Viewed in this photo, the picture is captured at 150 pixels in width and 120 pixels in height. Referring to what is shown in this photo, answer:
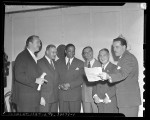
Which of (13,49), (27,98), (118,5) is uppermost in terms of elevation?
(118,5)

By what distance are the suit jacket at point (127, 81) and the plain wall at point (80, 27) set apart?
0.21 feet

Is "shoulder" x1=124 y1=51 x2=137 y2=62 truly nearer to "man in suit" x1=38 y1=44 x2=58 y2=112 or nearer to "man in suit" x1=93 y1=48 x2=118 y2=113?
"man in suit" x1=93 y1=48 x2=118 y2=113

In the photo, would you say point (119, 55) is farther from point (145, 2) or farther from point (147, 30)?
point (145, 2)

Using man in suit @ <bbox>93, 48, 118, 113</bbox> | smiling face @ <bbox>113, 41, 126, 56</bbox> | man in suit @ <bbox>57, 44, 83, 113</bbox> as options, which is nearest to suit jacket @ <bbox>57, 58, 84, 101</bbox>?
man in suit @ <bbox>57, 44, 83, 113</bbox>

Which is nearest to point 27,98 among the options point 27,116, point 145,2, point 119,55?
point 27,116

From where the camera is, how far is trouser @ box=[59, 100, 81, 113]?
295 cm

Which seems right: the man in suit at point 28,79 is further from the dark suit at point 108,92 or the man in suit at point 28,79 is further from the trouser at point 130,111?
the trouser at point 130,111

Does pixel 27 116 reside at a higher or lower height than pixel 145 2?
lower

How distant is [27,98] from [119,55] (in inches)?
46.8

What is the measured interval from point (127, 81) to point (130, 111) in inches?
13.7

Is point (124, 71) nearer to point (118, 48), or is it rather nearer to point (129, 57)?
point (129, 57)

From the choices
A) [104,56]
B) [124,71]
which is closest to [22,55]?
[104,56]

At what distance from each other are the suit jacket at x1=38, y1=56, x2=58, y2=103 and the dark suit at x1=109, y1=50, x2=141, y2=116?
679 mm

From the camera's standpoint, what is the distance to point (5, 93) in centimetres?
302
